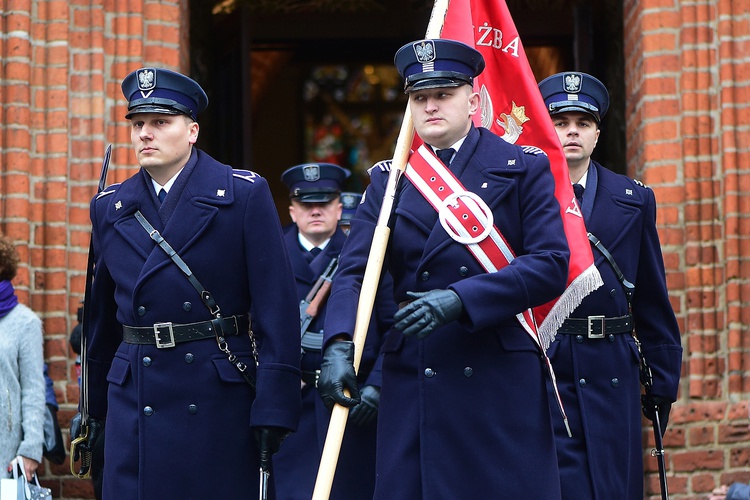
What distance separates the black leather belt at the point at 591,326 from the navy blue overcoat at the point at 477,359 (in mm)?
1109

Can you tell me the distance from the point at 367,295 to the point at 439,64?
30.9 inches

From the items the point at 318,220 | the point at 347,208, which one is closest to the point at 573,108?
the point at 318,220

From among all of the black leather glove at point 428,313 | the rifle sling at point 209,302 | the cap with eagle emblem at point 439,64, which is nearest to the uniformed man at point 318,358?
the rifle sling at point 209,302

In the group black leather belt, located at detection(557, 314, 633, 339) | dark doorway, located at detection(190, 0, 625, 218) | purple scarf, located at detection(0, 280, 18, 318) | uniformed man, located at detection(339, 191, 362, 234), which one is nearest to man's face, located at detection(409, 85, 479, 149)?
black leather belt, located at detection(557, 314, 633, 339)

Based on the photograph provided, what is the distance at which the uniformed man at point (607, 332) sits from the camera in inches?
226

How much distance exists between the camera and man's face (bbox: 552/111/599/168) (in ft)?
19.9

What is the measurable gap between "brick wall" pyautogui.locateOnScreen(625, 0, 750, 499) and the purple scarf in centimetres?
335

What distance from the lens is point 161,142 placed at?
16.4 ft

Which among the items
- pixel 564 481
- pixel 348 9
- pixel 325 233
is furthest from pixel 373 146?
pixel 564 481

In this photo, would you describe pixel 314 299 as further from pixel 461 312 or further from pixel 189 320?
pixel 461 312

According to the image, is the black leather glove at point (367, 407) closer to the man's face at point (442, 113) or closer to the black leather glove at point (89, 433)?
the black leather glove at point (89, 433)

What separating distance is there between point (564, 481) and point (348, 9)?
20.1 feet

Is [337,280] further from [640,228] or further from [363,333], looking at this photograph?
[640,228]

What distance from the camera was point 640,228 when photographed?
6059mm
